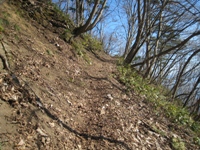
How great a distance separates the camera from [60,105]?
3.44m

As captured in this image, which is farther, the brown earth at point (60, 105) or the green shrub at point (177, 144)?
the green shrub at point (177, 144)

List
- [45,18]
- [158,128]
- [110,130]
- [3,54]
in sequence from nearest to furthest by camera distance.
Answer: [3,54]
[110,130]
[158,128]
[45,18]

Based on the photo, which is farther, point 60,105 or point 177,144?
point 177,144

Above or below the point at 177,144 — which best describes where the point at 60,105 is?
below

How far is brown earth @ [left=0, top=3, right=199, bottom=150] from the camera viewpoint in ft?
8.18

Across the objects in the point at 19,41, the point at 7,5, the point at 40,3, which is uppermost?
the point at 40,3

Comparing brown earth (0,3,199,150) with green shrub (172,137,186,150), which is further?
green shrub (172,137,186,150)

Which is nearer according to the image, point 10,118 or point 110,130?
point 10,118

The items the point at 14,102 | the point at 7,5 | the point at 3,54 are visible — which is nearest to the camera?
the point at 14,102

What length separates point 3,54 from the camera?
125 inches

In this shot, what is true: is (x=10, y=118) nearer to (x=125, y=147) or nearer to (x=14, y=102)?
(x=14, y=102)

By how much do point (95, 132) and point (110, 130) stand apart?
0.36m

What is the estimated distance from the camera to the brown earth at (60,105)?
8.18ft

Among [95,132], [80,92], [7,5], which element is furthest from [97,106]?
[7,5]
